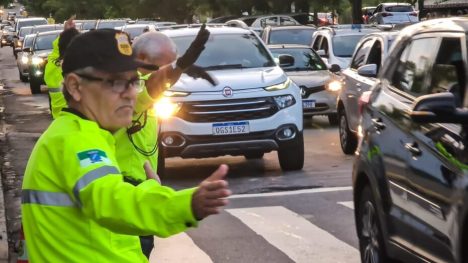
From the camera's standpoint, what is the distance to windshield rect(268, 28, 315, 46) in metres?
26.0

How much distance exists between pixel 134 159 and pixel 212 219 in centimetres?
490

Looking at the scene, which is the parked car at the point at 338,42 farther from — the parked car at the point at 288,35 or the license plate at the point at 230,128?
the license plate at the point at 230,128

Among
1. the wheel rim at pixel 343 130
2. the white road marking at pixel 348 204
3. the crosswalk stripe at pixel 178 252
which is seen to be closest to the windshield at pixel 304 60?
the wheel rim at pixel 343 130

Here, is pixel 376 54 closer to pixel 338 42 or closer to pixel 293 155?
pixel 293 155

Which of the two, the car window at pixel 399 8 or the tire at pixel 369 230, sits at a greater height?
the tire at pixel 369 230

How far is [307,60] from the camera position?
1994cm

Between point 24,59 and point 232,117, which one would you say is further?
point 24,59

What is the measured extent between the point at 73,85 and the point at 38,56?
28.2 meters

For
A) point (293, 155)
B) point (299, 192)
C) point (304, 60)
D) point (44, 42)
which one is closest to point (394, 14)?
point (44, 42)

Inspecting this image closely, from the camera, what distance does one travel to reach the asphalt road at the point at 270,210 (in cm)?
898

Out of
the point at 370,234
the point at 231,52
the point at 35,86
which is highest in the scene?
the point at 370,234

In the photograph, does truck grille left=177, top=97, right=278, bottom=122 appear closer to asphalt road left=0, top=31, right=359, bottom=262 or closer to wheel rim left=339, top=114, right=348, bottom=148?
asphalt road left=0, top=31, right=359, bottom=262

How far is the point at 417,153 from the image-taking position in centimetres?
614

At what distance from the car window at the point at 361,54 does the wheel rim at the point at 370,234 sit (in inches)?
308
